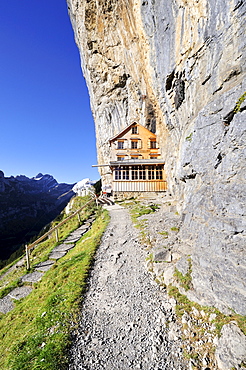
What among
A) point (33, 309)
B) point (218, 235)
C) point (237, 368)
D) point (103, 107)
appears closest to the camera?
point (237, 368)

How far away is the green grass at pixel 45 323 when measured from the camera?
4.80 metres

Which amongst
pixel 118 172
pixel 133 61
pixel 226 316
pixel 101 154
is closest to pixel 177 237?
pixel 226 316

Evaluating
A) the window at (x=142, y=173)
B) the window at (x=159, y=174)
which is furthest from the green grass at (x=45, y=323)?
the window at (x=159, y=174)

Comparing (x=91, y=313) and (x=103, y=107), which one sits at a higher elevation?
(x=103, y=107)

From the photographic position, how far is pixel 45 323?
6.07 meters

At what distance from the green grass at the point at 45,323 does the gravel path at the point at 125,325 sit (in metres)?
0.44

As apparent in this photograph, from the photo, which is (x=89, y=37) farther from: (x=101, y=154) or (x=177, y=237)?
(x=177, y=237)

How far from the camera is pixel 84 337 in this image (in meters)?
5.39

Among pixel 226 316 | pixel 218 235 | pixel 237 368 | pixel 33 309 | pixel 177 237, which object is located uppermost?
pixel 218 235

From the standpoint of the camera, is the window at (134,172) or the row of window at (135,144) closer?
the window at (134,172)

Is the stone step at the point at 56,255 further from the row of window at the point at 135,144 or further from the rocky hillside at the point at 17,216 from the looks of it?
the rocky hillside at the point at 17,216

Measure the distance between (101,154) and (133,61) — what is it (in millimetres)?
22877

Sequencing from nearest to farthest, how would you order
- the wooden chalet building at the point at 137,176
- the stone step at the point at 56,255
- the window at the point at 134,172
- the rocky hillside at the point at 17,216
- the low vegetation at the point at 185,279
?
the low vegetation at the point at 185,279 → the stone step at the point at 56,255 → the wooden chalet building at the point at 137,176 → the window at the point at 134,172 → the rocky hillside at the point at 17,216

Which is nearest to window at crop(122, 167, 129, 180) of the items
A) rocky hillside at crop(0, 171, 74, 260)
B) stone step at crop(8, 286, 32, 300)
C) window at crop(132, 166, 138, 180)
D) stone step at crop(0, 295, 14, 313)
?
window at crop(132, 166, 138, 180)
